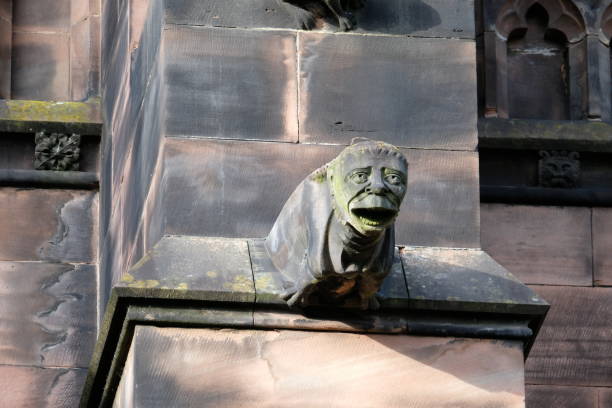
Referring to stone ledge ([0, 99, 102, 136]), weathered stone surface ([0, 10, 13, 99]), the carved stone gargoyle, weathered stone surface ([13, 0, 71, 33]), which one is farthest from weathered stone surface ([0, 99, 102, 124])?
the carved stone gargoyle

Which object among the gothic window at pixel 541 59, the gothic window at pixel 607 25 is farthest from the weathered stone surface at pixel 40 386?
the gothic window at pixel 607 25

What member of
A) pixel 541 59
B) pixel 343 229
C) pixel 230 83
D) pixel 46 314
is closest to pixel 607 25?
pixel 541 59

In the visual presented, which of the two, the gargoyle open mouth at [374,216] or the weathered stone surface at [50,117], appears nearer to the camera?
the gargoyle open mouth at [374,216]

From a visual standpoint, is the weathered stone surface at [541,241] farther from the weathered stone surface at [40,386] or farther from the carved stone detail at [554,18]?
the weathered stone surface at [40,386]

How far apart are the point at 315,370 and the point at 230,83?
1.49 metres

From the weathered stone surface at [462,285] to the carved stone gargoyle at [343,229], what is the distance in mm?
272

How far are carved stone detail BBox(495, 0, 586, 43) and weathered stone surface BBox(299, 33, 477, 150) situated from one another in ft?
8.70

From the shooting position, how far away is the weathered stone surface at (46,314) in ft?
41.4

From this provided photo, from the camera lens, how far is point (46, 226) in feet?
42.9

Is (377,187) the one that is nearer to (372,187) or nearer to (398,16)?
(372,187)

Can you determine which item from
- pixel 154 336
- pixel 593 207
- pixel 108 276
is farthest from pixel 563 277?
pixel 154 336

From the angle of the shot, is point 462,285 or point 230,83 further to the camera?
point 230,83

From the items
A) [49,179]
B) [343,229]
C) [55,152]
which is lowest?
[343,229]

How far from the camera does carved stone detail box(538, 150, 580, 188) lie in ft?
43.4
